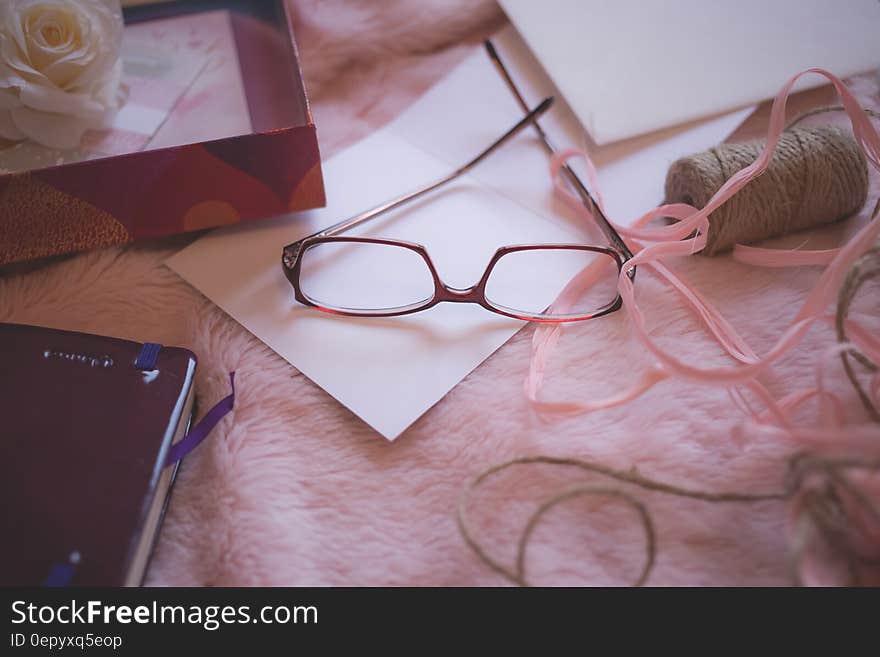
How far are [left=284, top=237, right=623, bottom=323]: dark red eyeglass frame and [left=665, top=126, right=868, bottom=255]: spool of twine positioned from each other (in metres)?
0.08

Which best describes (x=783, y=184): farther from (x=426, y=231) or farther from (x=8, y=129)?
(x=8, y=129)

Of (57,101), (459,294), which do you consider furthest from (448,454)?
(57,101)

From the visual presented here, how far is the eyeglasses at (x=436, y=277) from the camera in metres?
0.45

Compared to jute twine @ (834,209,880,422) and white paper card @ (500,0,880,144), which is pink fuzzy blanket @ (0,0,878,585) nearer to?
jute twine @ (834,209,880,422)

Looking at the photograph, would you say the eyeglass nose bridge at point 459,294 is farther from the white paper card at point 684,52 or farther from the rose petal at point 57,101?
the rose petal at point 57,101

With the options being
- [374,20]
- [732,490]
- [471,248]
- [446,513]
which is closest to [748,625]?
[732,490]

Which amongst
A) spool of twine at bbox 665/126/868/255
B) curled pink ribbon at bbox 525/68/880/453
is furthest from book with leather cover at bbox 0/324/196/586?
spool of twine at bbox 665/126/868/255

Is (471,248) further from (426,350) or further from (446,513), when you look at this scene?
(446,513)

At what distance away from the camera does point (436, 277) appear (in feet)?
1.46

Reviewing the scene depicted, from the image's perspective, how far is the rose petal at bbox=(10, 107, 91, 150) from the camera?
0.47 metres

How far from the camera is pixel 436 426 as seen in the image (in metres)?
0.42

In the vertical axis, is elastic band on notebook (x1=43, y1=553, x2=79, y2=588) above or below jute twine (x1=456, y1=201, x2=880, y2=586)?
above

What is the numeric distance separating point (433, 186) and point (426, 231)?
4cm

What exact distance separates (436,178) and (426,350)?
169mm
